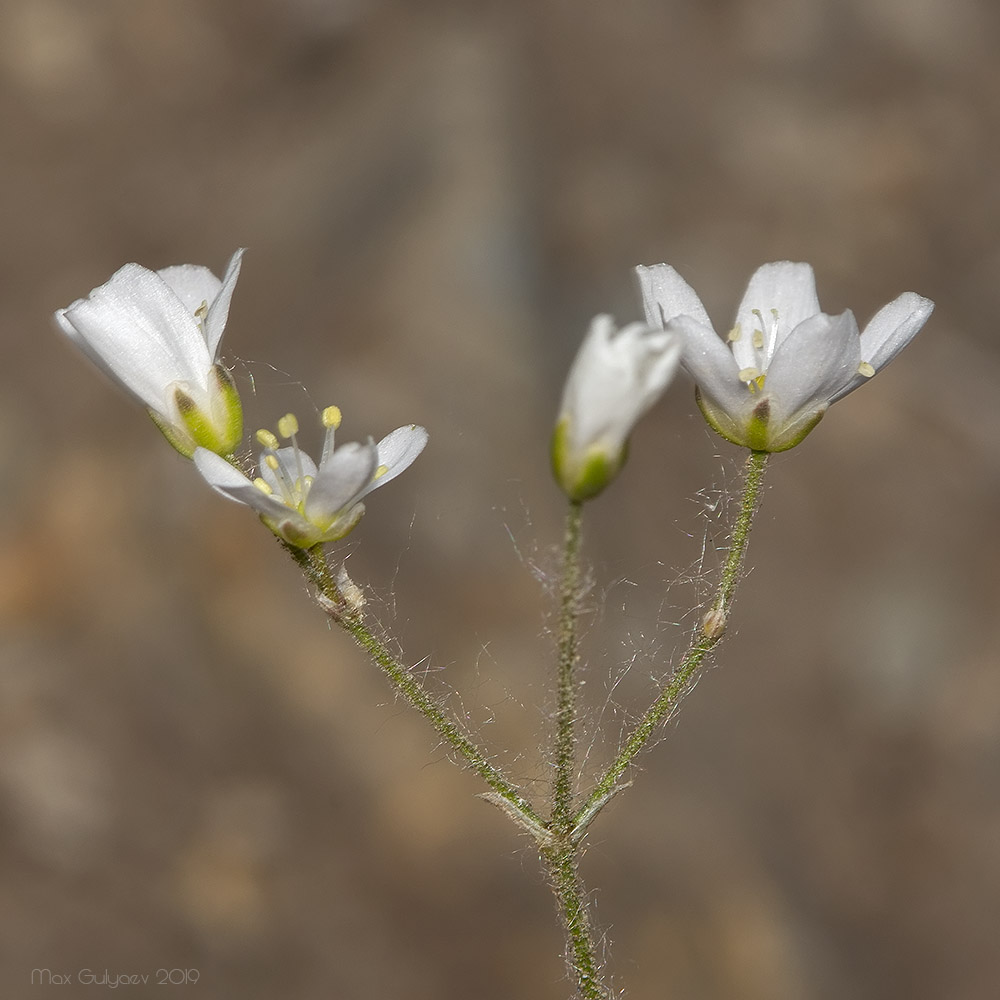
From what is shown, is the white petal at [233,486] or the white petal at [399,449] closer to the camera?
the white petal at [233,486]

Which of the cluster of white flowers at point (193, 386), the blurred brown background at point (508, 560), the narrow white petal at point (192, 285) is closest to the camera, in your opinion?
the cluster of white flowers at point (193, 386)

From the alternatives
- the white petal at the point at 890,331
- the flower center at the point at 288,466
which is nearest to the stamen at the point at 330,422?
the flower center at the point at 288,466

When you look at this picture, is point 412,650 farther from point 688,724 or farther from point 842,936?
point 842,936

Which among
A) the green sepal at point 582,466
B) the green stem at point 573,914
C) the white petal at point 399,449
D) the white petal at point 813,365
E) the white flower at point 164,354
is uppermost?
the white flower at point 164,354

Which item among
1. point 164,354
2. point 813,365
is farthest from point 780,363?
point 164,354

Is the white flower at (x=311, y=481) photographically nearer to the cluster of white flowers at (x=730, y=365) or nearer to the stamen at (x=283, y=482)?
the stamen at (x=283, y=482)

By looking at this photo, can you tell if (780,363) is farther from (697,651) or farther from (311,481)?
(311,481)

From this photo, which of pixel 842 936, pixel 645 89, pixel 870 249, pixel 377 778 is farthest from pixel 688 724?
pixel 645 89
